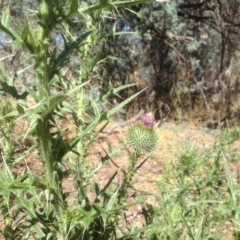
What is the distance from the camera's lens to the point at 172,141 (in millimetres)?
6699

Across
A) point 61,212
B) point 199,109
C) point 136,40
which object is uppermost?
point 61,212

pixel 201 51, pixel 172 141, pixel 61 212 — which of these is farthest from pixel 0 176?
pixel 201 51

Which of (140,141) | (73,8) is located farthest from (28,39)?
(140,141)

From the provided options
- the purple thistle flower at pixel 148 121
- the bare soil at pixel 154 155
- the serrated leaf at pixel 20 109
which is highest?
the serrated leaf at pixel 20 109

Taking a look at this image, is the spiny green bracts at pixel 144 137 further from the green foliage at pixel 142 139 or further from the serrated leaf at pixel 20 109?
the serrated leaf at pixel 20 109

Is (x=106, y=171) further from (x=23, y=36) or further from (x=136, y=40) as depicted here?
(x=23, y=36)

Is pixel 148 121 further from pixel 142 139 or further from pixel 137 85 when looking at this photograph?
pixel 137 85

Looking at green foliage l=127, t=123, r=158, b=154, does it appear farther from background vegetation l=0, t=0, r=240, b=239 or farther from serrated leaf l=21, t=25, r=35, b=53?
serrated leaf l=21, t=25, r=35, b=53

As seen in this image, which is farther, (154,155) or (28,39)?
(154,155)

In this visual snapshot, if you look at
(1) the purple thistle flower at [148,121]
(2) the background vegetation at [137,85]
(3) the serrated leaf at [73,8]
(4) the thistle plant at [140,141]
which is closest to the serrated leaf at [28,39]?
(2) the background vegetation at [137,85]

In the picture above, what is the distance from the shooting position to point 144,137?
6.72ft

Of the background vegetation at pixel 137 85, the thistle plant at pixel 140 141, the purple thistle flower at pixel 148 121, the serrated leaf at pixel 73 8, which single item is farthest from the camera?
the purple thistle flower at pixel 148 121

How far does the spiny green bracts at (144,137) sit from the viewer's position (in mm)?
1994

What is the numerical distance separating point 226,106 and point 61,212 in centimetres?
755
